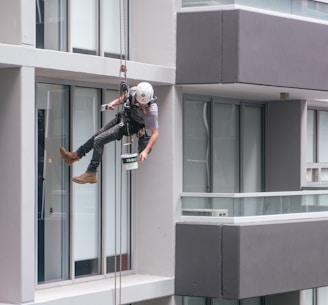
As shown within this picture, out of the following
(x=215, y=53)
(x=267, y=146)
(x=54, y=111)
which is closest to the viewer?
(x=54, y=111)

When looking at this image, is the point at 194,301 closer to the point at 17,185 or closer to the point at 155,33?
the point at 155,33

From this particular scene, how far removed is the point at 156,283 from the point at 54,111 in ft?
10.7

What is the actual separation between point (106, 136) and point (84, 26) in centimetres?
295

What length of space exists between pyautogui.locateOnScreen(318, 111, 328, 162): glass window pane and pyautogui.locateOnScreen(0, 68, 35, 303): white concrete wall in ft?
31.2

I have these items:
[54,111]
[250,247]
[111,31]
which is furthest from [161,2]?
[250,247]

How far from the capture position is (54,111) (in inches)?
685

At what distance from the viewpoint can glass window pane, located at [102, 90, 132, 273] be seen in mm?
18438

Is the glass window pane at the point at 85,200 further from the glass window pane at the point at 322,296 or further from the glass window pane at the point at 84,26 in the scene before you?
the glass window pane at the point at 322,296

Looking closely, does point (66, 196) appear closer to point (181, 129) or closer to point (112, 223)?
point (112, 223)

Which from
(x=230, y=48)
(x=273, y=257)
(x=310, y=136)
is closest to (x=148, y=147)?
(x=230, y=48)

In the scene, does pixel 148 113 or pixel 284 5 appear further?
pixel 284 5

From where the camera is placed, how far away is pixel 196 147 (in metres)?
20.6

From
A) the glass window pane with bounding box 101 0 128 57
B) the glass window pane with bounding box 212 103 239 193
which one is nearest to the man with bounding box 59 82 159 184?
the glass window pane with bounding box 101 0 128 57

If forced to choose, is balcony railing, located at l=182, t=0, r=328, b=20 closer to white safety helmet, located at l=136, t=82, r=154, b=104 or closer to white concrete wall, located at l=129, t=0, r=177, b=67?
white concrete wall, located at l=129, t=0, r=177, b=67
